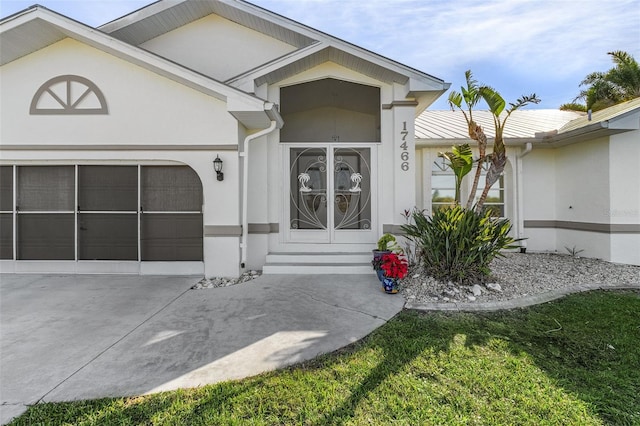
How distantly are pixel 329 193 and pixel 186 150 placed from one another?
11.0 feet

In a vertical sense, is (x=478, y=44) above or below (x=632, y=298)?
above

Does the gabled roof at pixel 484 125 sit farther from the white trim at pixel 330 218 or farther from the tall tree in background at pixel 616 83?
the tall tree in background at pixel 616 83

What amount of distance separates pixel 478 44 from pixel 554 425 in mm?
8898

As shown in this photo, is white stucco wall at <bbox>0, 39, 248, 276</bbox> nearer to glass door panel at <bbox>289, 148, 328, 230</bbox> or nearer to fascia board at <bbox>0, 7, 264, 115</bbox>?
fascia board at <bbox>0, 7, 264, 115</bbox>

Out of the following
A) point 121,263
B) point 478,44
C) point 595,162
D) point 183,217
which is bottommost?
Answer: point 121,263

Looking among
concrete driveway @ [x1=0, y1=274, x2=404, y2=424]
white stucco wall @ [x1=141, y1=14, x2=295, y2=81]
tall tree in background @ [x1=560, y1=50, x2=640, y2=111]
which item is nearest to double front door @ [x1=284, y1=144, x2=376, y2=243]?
concrete driveway @ [x1=0, y1=274, x2=404, y2=424]

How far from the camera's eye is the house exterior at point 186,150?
6453mm

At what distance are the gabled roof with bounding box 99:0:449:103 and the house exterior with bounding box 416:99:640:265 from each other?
7.76 ft

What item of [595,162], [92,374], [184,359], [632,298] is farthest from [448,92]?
[92,374]

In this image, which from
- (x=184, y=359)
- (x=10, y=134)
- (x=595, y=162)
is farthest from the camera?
(x=595, y=162)

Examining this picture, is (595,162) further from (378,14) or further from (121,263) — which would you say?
(121,263)

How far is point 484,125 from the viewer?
33.1 ft

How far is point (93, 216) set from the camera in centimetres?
686

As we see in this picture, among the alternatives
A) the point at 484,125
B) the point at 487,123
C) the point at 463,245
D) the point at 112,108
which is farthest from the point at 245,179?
the point at 487,123
